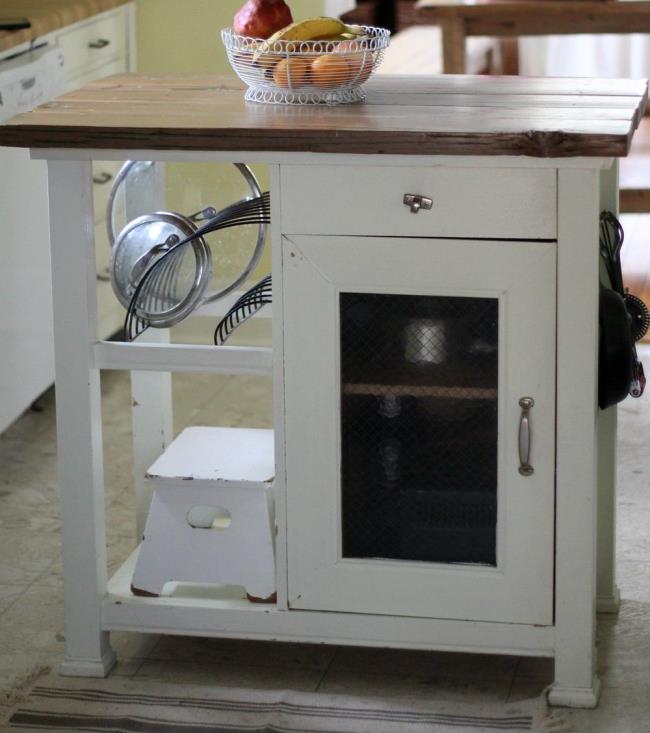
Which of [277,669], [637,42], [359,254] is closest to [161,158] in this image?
[359,254]

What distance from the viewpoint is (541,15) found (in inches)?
173

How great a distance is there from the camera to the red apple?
218cm

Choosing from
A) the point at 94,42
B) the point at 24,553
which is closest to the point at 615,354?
the point at 24,553

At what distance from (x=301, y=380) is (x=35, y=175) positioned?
1457 millimetres

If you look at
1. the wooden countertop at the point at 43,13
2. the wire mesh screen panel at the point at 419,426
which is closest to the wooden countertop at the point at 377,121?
the wire mesh screen panel at the point at 419,426

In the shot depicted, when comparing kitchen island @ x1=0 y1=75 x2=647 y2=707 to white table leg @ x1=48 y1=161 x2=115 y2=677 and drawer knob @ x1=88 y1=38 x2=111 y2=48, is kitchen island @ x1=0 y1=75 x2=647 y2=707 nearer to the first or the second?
white table leg @ x1=48 y1=161 x2=115 y2=677

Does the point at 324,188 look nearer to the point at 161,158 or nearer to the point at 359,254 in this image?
the point at 359,254

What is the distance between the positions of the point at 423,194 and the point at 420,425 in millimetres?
344

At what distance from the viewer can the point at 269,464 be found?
7.39 ft

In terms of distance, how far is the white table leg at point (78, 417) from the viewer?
6.80 ft

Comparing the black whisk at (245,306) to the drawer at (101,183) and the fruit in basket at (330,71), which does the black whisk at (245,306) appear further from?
the drawer at (101,183)

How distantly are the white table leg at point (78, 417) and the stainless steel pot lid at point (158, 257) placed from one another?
89mm

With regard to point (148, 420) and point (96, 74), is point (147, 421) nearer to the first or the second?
point (148, 420)

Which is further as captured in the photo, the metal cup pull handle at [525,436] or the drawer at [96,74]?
the drawer at [96,74]
